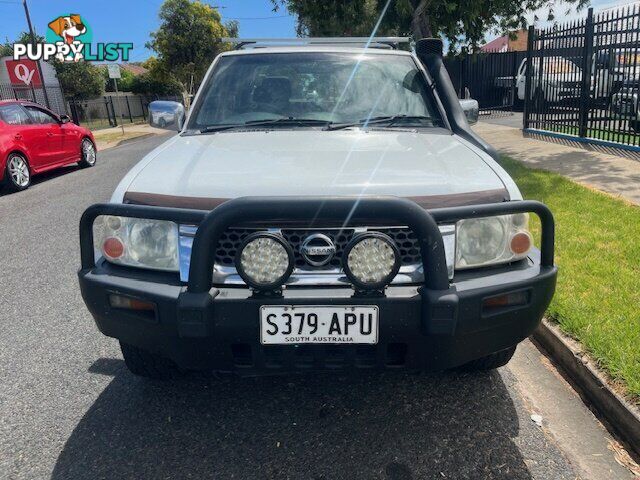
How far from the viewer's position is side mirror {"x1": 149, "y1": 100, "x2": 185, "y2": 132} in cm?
367

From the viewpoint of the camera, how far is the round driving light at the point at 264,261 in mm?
1912

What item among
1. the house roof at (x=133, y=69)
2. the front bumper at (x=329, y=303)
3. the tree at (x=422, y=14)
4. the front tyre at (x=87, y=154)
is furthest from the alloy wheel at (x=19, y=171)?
the house roof at (x=133, y=69)

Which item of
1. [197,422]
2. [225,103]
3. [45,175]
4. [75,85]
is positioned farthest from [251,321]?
[75,85]

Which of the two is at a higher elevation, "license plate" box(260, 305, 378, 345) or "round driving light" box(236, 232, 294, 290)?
"round driving light" box(236, 232, 294, 290)

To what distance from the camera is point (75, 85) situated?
Result: 31.2 m

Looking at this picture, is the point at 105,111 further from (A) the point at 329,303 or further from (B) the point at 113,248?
(A) the point at 329,303

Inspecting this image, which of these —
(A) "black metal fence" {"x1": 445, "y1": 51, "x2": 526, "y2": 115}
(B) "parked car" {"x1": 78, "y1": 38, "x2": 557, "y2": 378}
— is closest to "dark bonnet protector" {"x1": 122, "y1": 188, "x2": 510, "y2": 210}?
(B) "parked car" {"x1": 78, "y1": 38, "x2": 557, "y2": 378}

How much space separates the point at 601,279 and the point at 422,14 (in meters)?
7.25

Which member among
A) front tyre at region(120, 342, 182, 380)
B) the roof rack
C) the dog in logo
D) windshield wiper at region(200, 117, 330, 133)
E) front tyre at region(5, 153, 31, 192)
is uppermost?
the dog in logo

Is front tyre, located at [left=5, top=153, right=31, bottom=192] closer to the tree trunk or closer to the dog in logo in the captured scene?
the tree trunk

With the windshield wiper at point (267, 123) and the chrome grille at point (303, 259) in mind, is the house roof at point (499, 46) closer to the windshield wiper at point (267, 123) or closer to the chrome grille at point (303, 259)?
the windshield wiper at point (267, 123)

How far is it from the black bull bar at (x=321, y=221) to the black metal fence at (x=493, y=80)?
20495 mm

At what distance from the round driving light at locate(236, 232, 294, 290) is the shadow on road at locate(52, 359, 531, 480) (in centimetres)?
86

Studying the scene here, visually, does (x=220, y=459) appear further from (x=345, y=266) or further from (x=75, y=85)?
(x=75, y=85)
